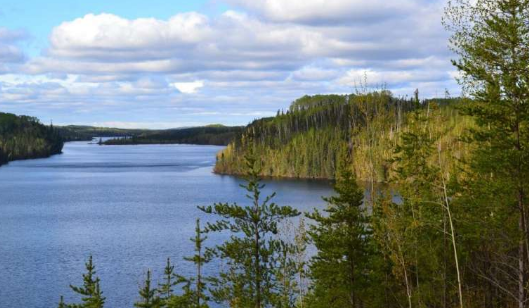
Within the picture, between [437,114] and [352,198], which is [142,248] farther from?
[437,114]

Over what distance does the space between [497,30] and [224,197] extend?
10883 cm

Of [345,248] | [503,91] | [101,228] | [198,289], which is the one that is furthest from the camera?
[101,228]

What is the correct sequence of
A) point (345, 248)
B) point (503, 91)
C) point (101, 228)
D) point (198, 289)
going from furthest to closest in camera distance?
point (101, 228)
point (198, 289)
point (345, 248)
point (503, 91)

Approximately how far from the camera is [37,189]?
Result: 494 feet

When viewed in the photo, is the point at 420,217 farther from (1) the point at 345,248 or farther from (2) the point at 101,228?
(2) the point at 101,228

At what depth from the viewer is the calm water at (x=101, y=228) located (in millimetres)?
56375

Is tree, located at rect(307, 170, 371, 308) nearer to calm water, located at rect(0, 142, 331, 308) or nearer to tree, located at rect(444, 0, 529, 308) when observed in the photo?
tree, located at rect(444, 0, 529, 308)

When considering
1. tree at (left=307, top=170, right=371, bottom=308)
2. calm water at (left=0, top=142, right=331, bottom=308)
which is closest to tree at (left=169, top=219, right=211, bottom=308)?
tree at (left=307, top=170, right=371, bottom=308)

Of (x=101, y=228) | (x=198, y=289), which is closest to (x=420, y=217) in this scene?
(x=198, y=289)

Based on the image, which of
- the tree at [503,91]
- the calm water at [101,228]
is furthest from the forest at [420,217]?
the calm water at [101,228]

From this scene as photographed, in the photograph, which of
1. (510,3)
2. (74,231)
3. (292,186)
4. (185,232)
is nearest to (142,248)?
(185,232)

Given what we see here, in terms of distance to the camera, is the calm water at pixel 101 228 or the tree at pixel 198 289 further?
the calm water at pixel 101 228

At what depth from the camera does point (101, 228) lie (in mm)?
89000

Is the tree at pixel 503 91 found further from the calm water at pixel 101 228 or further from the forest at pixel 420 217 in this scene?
the calm water at pixel 101 228
